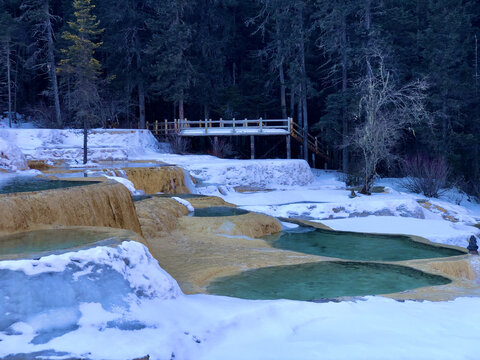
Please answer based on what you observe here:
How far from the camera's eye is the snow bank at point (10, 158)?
54.8 ft

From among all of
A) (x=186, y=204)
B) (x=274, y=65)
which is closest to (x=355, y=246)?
(x=186, y=204)

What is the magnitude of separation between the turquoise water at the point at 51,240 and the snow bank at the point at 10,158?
9.35 m

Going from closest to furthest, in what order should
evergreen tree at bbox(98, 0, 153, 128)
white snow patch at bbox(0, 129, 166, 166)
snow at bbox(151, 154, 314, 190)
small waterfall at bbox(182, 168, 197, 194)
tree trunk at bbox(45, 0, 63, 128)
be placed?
small waterfall at bbox(182, 168, 197, 194) < white snow patch at bbox(0, 129, 166, 166) < snow at bbox(151, 154, 314, 190) < tree trunk at bbox(45, 0, 63, 128) < evergreen tree at bbox(98, 0, 153, 128)

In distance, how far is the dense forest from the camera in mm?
30531

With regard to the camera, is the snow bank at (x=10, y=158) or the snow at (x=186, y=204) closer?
the snow at (x=186, y=204)

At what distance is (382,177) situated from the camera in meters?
32.5

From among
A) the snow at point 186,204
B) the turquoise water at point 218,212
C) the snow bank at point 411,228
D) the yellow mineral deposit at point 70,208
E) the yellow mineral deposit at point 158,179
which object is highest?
the yellow mineral deposit at point 70,208

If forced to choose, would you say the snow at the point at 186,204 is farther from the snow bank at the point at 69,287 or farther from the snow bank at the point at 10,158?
the snow bank at the point at 69,287

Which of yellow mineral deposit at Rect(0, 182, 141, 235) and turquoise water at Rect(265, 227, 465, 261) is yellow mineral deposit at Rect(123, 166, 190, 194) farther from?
yellow mineral deposit at Rect(0, 182, 141, 235)

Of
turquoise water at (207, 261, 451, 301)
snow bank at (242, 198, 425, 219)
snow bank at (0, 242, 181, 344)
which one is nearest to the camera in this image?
snow bank at (0, 242, 181, 344)

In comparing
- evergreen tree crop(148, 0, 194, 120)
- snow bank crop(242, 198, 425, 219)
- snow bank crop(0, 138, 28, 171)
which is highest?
evergreen tree crop(148, 0, 194, 120)

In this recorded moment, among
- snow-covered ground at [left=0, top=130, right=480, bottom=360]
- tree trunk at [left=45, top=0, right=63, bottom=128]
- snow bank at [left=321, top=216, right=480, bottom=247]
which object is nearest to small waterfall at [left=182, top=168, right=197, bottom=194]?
snow bank at [left=321, top=216, right=480, bottom=247]

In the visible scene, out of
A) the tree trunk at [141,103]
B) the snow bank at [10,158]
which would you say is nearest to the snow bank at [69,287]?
the snow bank at [10,158]

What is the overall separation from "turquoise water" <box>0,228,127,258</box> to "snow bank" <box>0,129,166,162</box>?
15138 mm
